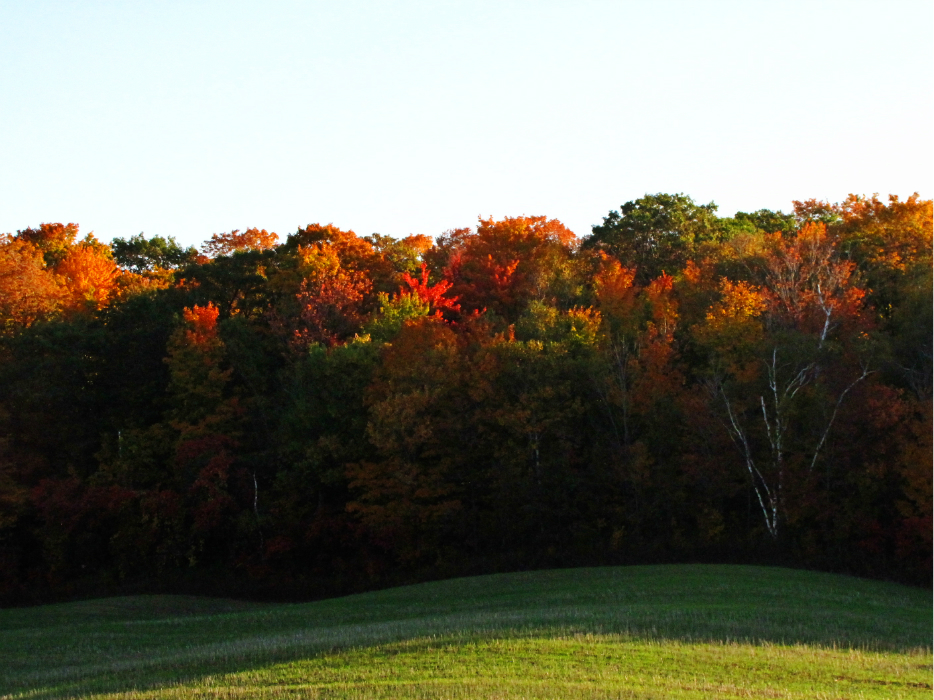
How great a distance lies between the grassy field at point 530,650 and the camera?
12.9 meters

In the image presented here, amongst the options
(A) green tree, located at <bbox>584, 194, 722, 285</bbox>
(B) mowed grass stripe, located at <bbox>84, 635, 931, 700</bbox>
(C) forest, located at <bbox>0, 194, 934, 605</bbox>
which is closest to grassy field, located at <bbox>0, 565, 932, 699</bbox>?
(B) mowed grass stripe, located at <bbox>84, 635, 931, 700</bbox>

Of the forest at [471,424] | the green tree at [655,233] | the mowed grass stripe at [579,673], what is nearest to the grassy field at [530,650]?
the mowed grass stripe at [579,673]

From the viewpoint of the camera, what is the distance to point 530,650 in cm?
1503

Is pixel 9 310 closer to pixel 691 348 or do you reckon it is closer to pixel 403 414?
pixel 403 414

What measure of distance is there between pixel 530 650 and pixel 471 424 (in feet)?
91.9

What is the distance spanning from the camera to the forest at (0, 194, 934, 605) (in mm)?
38000

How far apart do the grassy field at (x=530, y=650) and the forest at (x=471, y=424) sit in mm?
11098

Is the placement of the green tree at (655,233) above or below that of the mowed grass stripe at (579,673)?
above

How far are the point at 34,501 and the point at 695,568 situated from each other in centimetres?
3029

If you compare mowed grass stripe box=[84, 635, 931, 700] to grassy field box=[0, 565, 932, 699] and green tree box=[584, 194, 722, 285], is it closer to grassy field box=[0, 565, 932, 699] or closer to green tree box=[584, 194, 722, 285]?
grassy field box=[0, 565, 932, 699]

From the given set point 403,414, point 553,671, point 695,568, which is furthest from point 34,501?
point 553,671

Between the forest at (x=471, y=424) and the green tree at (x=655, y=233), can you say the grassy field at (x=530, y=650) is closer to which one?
the forest at (x=471, y=424)

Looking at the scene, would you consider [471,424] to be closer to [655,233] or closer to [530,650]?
[655,233]

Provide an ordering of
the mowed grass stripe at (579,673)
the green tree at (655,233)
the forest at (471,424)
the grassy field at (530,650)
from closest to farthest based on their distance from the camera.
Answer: the mowed grass stripe at (579,673), the grassy field at (530,650), the forest at (471,424), the green tree at (655,233)
